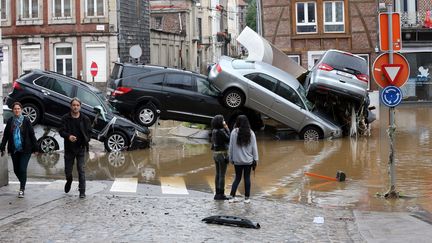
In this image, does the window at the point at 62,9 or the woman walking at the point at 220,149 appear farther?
the window at the point at 62,9

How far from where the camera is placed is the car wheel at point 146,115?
1975 cm

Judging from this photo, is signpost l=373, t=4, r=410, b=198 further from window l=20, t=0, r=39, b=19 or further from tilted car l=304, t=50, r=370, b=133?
window l=20, t=0, r=39, b=19

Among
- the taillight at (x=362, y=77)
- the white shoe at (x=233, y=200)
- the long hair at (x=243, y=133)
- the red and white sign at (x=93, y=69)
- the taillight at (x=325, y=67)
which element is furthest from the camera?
the red and white sign at (x=93, y=69)

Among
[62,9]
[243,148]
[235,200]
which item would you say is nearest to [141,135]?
[235,200]

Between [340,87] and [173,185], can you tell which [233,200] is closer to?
[173,185]

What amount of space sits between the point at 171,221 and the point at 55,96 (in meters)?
9.59

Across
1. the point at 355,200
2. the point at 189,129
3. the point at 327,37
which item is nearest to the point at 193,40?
the point at 327,37

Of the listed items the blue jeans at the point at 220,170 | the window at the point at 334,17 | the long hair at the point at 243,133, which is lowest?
the blue jeans at the point at 220,170

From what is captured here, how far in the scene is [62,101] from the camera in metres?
17.9

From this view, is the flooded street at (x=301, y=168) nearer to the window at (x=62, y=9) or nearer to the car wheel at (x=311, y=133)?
the car wheel at (x=311, y=133)

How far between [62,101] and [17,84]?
4.32 ft

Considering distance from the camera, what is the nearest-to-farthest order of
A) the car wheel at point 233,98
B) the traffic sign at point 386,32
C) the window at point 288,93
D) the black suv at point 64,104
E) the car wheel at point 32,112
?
the traffic sign at point 386,32, the car wheel at point 32,112, the black suv at point 64,104, the car wheel at point 233,98, the window at point 288,93

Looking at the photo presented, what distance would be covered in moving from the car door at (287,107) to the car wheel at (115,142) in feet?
16.2

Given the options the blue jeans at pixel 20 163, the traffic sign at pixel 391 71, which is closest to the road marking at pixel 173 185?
the blue jeans at pixel 20 163
